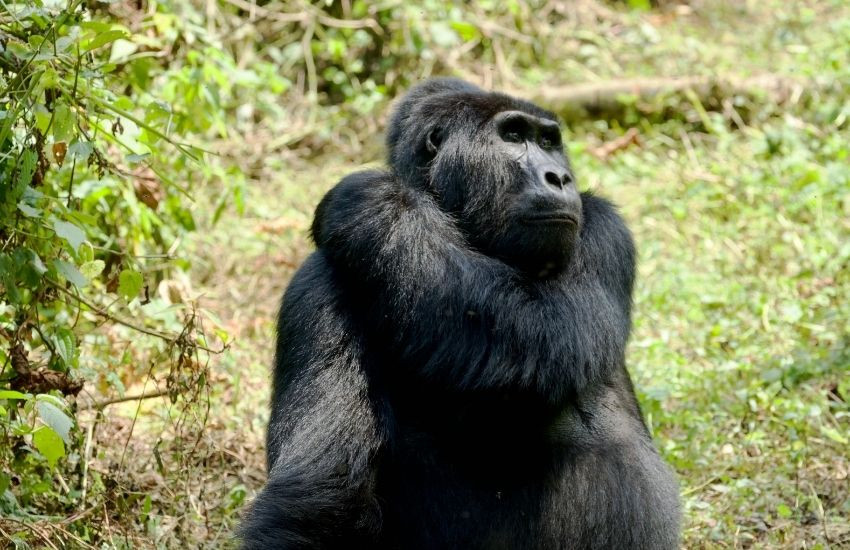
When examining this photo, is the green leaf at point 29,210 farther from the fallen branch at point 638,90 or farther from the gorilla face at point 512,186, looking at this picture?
the fallen branch at point 638,90

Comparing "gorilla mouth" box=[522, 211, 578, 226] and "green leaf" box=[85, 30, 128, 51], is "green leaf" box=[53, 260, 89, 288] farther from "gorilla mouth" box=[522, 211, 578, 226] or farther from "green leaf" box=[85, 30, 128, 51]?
"gorilla mouth" box=[522, 211, 578, 226]

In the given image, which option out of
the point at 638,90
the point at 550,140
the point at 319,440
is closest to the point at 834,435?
the point at 550,140

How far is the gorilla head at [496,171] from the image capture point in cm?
356

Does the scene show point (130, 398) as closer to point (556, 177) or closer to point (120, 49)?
point (120, 49)

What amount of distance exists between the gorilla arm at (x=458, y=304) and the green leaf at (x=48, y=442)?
1057 millimetres

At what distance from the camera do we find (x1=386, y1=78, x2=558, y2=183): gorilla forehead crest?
3.89 m

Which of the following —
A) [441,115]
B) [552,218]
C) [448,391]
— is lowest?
[448,391]

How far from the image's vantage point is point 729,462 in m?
4.70

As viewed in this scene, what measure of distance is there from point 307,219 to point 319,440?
4.70m

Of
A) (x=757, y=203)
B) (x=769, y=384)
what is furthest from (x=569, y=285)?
(x=757, y=203)

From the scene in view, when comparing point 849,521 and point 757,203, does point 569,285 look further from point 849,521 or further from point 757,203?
point 757,203

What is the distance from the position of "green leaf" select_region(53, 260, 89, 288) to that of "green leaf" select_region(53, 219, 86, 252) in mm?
134

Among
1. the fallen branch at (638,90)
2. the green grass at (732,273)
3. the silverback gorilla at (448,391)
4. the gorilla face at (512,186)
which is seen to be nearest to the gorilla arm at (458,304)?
the silverback gorilla at (448,391)

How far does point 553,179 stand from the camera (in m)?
3.69
